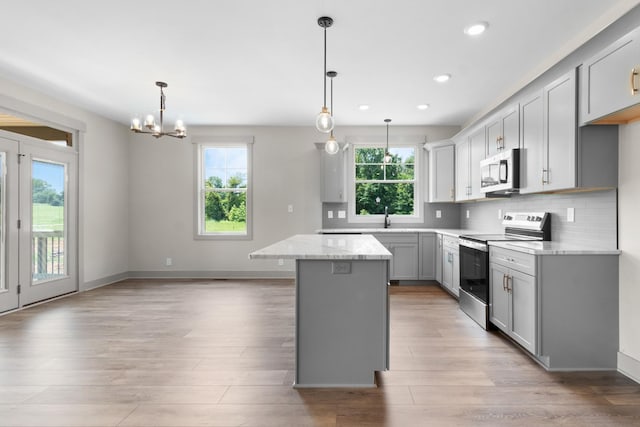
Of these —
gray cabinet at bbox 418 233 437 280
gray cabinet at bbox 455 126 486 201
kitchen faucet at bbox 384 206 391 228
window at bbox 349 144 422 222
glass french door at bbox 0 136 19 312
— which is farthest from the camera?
window at bbox 349 144 422 222

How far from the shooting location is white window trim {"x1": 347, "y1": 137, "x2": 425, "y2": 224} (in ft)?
19.6

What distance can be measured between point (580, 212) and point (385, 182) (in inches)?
131

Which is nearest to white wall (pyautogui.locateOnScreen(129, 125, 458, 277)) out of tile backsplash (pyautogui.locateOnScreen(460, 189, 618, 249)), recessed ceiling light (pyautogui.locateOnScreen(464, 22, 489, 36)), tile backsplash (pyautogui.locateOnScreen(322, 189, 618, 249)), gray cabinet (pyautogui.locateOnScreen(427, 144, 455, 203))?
gray cabinet (pyautogui.locateOnScreen(427, 144, 455, 203))

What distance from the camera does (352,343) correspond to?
228 cm

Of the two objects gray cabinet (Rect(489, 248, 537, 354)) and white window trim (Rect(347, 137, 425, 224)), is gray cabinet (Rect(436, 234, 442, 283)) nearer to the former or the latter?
white window trim (Rect(347, 137, 425, 224))

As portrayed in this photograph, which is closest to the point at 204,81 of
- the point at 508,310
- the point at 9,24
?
the point at 9,24

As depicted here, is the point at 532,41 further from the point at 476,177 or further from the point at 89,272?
the point at 89,272

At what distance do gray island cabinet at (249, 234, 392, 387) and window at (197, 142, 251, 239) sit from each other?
404 centimetres

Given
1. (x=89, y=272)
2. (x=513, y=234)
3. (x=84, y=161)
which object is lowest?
(x=89, y=272)

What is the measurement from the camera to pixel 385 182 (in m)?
6.05

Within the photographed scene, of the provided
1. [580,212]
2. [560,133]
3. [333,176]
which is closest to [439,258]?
[333,176]

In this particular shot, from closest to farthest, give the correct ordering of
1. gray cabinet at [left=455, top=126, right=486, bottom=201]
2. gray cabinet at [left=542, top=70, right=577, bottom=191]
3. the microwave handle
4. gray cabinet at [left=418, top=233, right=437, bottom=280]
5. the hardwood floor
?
the hardwood floor < gray cabinet at [left=542, top=70, right=577, bottom=191] < the microwave handle < gray cabinet at [left=455, top=126, right=486, bottom=201] < gray cabinet at [left=418, top=233, right=437, bottom=280]

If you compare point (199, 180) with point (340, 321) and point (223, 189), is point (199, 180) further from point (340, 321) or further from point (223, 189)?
point (340, 321)

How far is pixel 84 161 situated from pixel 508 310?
5.74 meters
